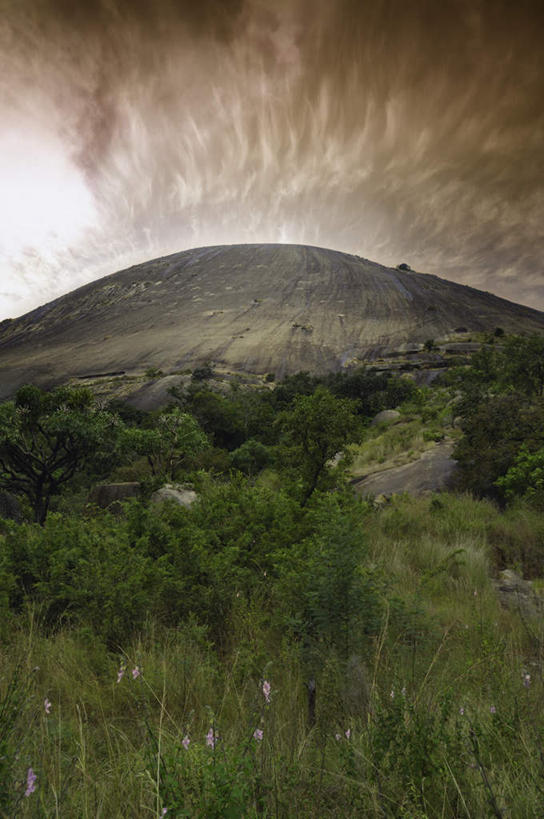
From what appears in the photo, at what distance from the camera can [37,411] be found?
13.4m

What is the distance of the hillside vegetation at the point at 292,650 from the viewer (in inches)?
54.1

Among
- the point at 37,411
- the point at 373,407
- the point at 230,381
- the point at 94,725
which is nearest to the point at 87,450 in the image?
the point at 37,411

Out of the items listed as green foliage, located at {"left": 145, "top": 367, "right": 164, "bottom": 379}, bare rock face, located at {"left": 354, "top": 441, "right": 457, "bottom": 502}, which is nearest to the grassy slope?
bare rock face, located at {"left": 354, "top": 441, "right": 457, "bottom": 502}

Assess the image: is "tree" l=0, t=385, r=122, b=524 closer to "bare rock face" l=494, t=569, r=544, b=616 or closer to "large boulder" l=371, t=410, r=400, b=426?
"bare rock face" l=494, t=569, r=544, b=616

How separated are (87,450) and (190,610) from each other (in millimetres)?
12082

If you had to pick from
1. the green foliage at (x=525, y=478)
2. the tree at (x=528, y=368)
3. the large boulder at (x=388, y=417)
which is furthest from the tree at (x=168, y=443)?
the tree at (x=528, y=368)

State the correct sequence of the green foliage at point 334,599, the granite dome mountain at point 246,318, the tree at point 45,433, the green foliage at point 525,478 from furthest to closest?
1. the granite dome mountain at point 246,318
2. the tree at point 45,433
3. the green foliage at point 525,478
4. the green foliage at point 334,599

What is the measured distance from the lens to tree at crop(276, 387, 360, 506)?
853 centimetres

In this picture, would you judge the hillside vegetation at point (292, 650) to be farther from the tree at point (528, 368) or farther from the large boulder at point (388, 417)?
the large boulder at point (388, 417)

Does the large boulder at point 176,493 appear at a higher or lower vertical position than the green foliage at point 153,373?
lower

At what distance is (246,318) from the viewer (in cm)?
7719

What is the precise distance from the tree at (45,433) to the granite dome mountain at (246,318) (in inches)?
1794

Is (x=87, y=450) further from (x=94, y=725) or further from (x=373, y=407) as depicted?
(x=373, y=407)

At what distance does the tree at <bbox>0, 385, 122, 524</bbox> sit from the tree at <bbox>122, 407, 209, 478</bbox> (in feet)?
9.84
